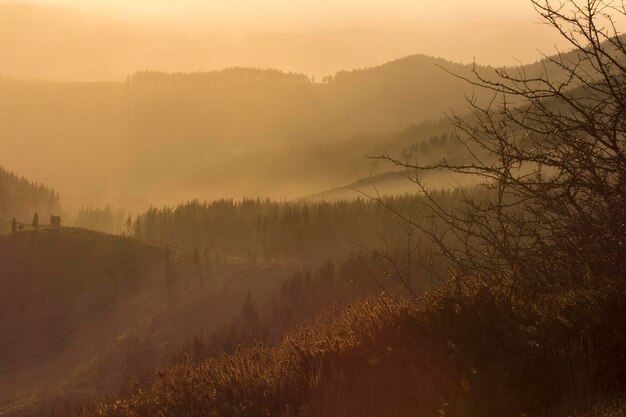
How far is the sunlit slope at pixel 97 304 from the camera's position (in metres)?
86.7

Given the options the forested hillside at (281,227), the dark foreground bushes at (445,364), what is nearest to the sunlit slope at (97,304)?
the forested hillside at (281,227)

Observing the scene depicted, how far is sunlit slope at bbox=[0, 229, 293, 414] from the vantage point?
86688 mm

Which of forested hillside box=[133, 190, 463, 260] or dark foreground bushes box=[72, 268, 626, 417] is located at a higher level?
dark foreground bushes box=[72, 268, 626, 417]

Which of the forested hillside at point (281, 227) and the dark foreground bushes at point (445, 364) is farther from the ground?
the dark foreground bushes at point (445, 364)

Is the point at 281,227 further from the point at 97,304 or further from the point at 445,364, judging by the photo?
the point at 445,364

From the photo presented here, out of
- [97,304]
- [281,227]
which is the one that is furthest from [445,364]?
[281,227]

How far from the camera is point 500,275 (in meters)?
12.0

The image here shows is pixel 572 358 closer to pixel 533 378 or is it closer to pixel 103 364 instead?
pixel 533 378

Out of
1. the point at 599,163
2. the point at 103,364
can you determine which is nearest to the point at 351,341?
the point at 599,163

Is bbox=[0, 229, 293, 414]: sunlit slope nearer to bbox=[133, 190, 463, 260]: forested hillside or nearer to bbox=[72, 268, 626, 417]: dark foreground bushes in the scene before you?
bbox=[133, 190, 463, 260]: forested hillside

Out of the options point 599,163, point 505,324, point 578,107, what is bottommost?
point 505,324

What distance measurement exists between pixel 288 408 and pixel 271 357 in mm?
2437

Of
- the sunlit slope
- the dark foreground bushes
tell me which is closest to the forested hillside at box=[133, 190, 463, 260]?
the sunlit slope

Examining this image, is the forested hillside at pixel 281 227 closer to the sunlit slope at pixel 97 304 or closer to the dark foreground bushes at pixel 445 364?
the sunlit slope at pixel 97 304
